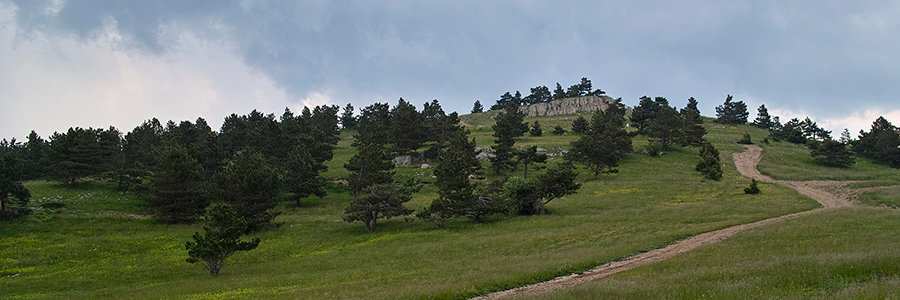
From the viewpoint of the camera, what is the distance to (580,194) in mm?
62719

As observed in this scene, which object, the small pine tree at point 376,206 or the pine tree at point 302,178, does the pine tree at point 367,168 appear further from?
the small pine tree at point 376,206

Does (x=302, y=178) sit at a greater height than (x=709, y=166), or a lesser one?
greater

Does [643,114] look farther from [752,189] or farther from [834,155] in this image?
[752,189]

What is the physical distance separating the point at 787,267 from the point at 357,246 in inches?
1265

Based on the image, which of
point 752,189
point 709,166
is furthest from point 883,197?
point 709,166

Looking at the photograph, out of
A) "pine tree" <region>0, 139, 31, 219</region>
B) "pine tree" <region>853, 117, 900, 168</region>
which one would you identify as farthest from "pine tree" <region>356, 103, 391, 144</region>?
"pine tree" <region>853, 117, 900, 168</region>

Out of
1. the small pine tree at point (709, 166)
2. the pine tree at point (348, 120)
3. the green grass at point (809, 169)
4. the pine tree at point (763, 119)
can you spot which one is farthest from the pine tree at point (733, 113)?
the pine tree at point (348, 120)

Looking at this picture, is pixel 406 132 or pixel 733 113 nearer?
pixel 406 132

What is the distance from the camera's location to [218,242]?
29.9 m

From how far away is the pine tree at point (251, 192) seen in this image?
49.6 metres

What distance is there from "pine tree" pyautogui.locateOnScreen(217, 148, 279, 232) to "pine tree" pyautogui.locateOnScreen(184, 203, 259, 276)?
17690 mm

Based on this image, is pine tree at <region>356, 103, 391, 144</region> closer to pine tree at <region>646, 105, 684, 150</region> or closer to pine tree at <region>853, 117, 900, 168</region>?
pine tree at <region>646, 105, 684, 150</region>

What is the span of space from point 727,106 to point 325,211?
18653 centimetres

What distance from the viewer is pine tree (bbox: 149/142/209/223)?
53844 millimetres
